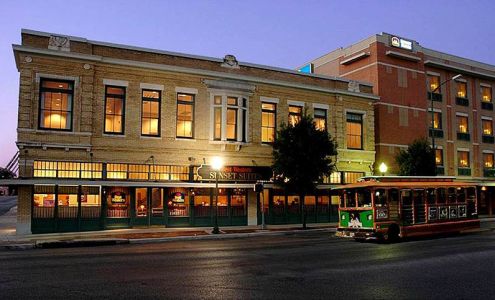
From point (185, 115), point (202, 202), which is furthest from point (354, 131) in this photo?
point (185, 115)

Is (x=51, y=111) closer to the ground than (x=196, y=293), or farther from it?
farther from it

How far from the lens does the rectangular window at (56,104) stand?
23672 mm

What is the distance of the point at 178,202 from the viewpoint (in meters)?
26.6

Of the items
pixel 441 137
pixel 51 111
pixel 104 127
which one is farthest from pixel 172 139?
pixel 441 137

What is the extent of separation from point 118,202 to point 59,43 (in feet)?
29.0

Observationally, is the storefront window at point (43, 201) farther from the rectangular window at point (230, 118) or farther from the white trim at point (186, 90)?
the rectangular window at point (230, 118)

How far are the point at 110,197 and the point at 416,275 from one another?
17.8 m

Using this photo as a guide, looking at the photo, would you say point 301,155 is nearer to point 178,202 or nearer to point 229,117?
point 229,117

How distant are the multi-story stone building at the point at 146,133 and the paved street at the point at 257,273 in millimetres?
8374

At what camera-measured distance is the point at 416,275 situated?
1112 cm

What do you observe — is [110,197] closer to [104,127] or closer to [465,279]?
[104,127]

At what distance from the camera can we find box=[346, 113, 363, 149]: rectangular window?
3291cm

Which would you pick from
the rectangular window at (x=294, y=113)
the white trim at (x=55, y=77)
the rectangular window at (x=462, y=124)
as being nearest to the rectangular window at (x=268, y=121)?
the rectangular window at (x=294, y=113)

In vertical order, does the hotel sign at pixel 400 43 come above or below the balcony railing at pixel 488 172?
above
